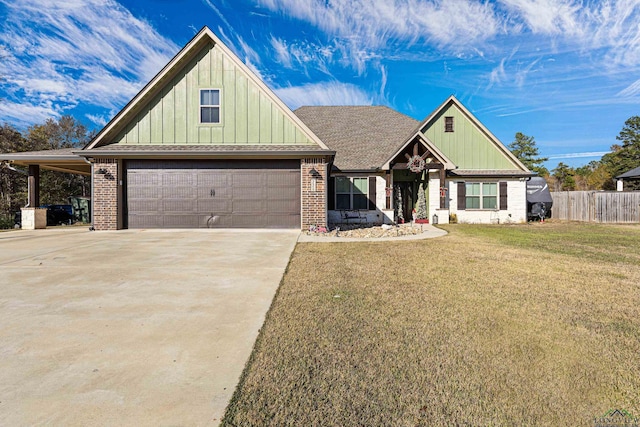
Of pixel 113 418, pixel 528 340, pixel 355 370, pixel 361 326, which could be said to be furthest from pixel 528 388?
pixel 113 418

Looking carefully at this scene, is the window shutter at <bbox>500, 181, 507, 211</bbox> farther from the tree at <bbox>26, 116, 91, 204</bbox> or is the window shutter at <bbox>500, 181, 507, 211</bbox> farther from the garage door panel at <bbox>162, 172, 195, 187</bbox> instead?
the tree at <bbox>26, 116, 91, 204</bbox>

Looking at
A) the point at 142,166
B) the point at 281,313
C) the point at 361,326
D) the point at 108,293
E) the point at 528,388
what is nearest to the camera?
the point at 528,388

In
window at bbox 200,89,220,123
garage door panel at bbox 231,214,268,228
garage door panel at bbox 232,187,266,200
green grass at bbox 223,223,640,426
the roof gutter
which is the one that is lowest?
green grass at bbox 223,223,640,426

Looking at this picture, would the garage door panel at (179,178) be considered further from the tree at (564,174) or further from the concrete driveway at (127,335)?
the tree at (564,174)

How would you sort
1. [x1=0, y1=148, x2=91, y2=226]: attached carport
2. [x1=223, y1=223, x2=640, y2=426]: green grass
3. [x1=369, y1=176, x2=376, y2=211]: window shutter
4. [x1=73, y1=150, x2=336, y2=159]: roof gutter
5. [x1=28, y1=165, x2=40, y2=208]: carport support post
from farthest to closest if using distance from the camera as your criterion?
[x1=369, y1=176, x2=376, y2=211]: window shutter
[x1=28, y1=165, x2=40, y2=208]: carport support post
[x1=0, y1=148, x2=91, y2=226]: attached carport
[x1=73, y1=150, x2=336, y2=159]: roof gutter
[x1=223, y1=223, x2=640, y2=426]: green grass

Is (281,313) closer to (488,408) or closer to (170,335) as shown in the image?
(170,335)

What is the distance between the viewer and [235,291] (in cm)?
446

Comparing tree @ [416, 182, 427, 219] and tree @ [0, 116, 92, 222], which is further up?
tree @ [0, 116, 92, 222]

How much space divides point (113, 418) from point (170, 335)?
1175 mm

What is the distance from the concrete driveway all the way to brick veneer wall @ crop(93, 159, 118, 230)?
504 centimetres

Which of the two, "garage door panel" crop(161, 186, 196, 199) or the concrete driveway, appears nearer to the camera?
the concrete driveway

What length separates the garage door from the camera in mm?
11859

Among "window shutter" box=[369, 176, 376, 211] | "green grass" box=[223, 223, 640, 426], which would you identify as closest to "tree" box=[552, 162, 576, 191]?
"window shutter" box=[369, 176, 376, 211]

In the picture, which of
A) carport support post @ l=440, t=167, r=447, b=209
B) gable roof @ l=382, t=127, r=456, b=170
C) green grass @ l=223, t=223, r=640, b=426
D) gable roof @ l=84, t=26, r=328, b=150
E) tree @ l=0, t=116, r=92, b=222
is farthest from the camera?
tree @ l=0, t=116, r=92, b=222
